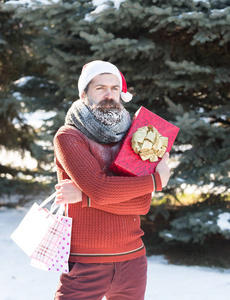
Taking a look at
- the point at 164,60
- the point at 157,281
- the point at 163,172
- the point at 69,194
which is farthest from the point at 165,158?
the point at 164,60

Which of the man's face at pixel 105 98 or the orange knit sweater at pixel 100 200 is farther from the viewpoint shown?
the man's face at pixel 105 98

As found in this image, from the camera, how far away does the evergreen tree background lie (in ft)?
11.6

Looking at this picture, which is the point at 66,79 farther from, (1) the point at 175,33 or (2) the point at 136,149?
(2) the point at 136,149

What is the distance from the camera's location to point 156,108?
14.4 ft

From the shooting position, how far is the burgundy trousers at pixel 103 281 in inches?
61.7

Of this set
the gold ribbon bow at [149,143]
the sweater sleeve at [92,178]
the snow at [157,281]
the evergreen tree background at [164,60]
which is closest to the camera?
the sweater sleeve at [92,178]

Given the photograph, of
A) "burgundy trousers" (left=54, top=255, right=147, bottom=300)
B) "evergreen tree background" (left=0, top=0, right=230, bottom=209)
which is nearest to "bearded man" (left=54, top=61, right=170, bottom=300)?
"burgundy trousers" (left=54, top=255, right=147, bottom=300)

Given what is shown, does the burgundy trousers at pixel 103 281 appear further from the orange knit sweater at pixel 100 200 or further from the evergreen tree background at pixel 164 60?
the evergreen tree background at pixel 164 60

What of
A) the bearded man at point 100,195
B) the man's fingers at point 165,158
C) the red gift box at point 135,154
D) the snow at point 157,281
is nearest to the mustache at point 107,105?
the bearded man at point 100,195

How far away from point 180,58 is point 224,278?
2.47m

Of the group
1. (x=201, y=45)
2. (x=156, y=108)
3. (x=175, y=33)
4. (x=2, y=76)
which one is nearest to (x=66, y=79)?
(x=156, y=108)

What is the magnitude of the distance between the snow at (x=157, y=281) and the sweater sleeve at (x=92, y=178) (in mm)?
1972

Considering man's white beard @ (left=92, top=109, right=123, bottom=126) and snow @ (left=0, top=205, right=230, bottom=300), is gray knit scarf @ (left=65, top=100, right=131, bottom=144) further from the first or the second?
snow @ (left=0, top=205, right=230, bottom=300)

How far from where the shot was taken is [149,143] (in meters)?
1.60
